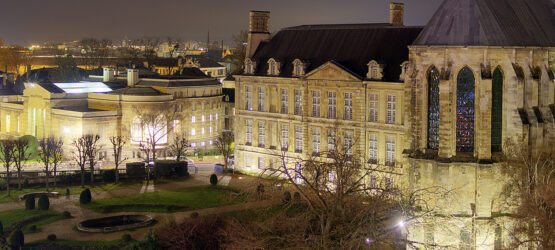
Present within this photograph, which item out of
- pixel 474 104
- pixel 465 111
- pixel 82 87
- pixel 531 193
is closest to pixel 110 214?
pixel 465 111

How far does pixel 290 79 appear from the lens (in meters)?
79.6

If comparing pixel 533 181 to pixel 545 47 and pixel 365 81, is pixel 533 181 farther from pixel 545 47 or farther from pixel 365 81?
pixel 365 81

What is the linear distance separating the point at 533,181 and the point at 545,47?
40.3 feet

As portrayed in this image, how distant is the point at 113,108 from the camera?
333 ft

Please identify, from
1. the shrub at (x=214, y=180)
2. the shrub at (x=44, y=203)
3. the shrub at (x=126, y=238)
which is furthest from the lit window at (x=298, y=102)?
the shrub at (x=126, y=238)

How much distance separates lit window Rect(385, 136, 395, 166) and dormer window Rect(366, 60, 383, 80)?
5507mm

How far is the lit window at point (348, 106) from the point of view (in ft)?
246

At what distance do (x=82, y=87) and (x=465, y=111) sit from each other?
2575 inches

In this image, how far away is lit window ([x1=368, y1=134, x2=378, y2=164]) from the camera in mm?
73125

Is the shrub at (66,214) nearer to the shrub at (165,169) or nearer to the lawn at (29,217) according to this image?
the lawn at (29,217)

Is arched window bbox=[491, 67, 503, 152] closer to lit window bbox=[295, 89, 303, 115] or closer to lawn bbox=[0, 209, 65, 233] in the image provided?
lit window bbox=[295, 89, 303, 115]

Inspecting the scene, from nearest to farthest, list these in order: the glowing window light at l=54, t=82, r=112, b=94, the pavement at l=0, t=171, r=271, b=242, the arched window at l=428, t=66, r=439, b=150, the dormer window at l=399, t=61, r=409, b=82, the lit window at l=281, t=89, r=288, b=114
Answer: the arched window at l=428, t=66, r=439, b=150 < the pavement at l=0, t=171, r=271, b=242 < the dormer window at l=399, t=61, r=409, b=82 < the lit window at l=281, t=89, r=288, b=114 < the glowing window light at l=54, t=82, r=112, b=94

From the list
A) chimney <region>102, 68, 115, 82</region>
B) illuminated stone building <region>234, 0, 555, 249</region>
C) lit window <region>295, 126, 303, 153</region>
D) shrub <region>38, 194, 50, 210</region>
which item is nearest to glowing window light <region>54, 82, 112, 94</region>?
chimney <region>102, 68, 115, 82</region>

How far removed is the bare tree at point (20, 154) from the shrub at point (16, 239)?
2162cm
